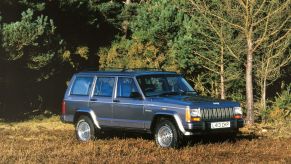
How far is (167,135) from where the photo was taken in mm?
11891

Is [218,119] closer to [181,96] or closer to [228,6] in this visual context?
[181,96]

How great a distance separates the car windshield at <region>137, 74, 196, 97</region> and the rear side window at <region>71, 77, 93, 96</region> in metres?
1.83

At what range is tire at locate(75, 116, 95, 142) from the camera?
13719 millimetres

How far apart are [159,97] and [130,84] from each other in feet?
3.13

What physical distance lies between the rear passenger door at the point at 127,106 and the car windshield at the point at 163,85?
0.72ft

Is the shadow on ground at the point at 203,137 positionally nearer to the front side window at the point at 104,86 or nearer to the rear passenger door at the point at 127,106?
the rear passenger door at the point at 127,106

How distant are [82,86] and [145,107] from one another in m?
2.57

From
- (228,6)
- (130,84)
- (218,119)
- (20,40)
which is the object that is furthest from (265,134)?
(20,40)

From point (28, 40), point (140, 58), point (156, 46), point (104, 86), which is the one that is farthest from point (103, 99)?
point (156, 46)

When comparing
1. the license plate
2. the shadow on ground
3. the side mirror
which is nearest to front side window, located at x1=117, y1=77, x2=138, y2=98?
the side mirror

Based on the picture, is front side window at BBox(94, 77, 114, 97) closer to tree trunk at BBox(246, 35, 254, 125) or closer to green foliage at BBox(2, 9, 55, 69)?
tree trunk at BBox(246, 35, 254, 125)

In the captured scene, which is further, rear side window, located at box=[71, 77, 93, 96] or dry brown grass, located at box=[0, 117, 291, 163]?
rear side window, located at box=[71, 77, 93, 96]

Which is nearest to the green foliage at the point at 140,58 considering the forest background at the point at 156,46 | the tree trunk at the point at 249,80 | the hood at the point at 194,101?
the forest background at the point at 156,46

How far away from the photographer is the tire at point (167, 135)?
11.6 m
